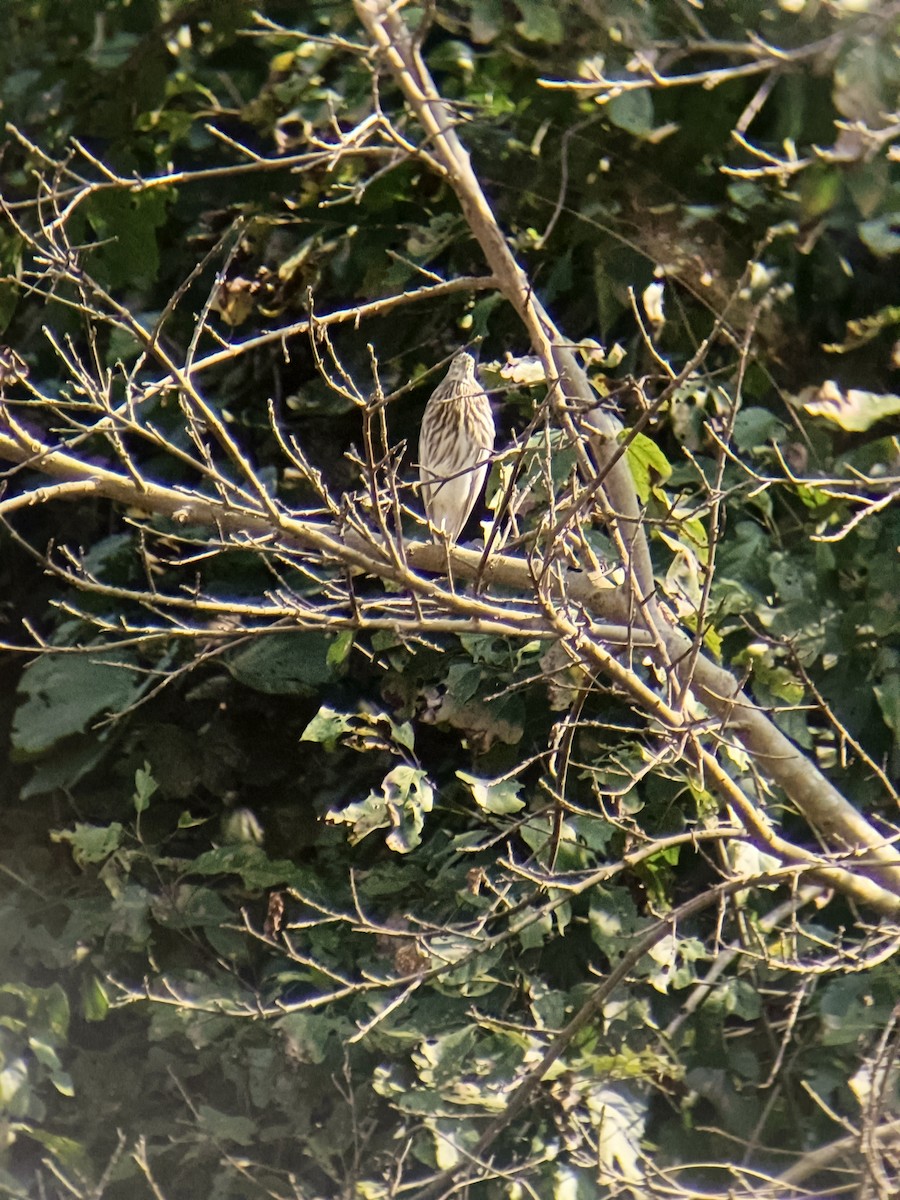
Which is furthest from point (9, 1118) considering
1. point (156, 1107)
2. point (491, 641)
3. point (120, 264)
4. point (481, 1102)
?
point (120, 264)

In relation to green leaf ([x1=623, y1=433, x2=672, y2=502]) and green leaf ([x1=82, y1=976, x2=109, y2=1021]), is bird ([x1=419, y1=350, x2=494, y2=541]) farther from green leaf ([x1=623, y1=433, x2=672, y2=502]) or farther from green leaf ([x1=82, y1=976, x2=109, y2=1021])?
green leaf ([x1=82, y1=976, x2=109, y2=1021])

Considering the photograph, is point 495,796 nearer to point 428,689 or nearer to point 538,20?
point 428,689

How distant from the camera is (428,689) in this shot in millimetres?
3219

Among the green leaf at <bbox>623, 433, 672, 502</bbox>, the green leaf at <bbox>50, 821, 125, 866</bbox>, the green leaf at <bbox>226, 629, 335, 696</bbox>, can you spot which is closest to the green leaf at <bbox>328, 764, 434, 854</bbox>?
the green leaf at <bbox>226, 629, 335, 696</bbox>

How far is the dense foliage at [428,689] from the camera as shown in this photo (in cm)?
296

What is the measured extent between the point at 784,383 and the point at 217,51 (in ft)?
4.97

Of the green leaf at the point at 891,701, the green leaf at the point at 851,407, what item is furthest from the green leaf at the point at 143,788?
the green leaf at the point at 851,407

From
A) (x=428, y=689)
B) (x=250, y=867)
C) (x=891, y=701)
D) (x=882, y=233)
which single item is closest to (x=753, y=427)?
(x=882, y=233)

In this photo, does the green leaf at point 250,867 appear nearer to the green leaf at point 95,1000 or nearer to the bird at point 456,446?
the green leaf at point 95,1000

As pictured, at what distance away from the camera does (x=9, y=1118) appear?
346 centimetres

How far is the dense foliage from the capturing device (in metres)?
2.96

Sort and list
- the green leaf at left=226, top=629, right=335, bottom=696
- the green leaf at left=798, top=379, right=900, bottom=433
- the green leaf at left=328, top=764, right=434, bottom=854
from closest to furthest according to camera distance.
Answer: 1. the green leaf at left=798, top=379, right=900, bottom=433
2. the green leaf at left=328, top=764, right=434, bottom=854
3. the green leaf at left=226, top=629, right=335, bottom=696

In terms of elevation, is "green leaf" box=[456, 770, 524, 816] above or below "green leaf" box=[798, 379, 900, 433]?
below

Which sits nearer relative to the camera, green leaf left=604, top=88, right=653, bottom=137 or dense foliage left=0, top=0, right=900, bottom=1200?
green leaf left=604, top=88, right=653, bottom=137
